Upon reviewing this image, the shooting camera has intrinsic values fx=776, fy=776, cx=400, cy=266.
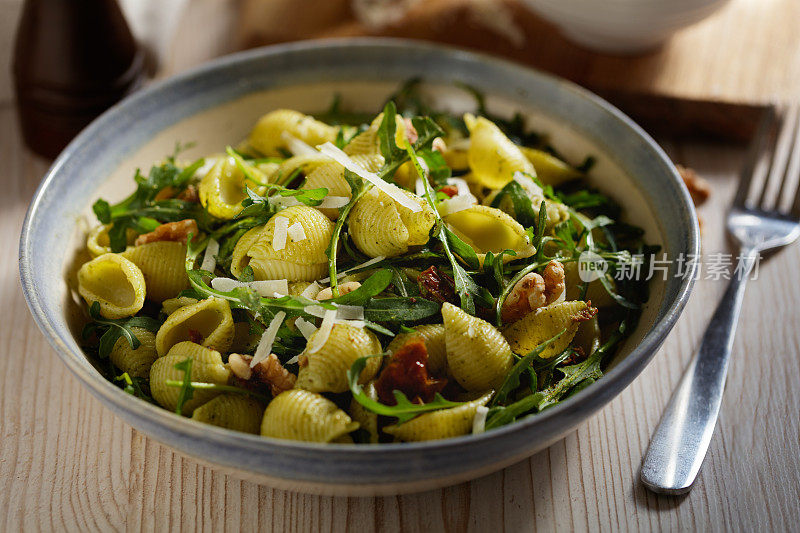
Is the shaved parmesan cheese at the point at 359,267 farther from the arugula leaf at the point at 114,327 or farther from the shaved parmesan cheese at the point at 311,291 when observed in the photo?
the arugula leaf at the point at 114,327

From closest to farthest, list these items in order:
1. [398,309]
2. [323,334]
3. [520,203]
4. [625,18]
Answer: [323,334], [398,309], [520,203], [625,18]

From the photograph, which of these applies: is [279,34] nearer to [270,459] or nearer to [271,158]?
[271,158]

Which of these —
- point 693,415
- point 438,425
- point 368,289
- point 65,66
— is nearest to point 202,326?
point 368,289

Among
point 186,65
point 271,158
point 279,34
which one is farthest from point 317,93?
point 186,65

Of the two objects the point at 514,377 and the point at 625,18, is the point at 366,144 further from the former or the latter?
the point at 625,18

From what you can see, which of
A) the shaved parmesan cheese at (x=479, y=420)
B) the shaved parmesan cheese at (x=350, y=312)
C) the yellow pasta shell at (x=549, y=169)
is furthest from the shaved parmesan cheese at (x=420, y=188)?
the shaved parmesan cheese at (x=479, y=420)

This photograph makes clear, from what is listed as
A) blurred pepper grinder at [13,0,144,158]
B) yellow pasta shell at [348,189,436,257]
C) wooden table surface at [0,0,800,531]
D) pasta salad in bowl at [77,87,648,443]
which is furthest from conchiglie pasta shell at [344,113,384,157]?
blurred pepper grinder at [13,0,144,158]

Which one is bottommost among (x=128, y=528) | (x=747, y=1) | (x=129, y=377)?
(x=128, y=528)
